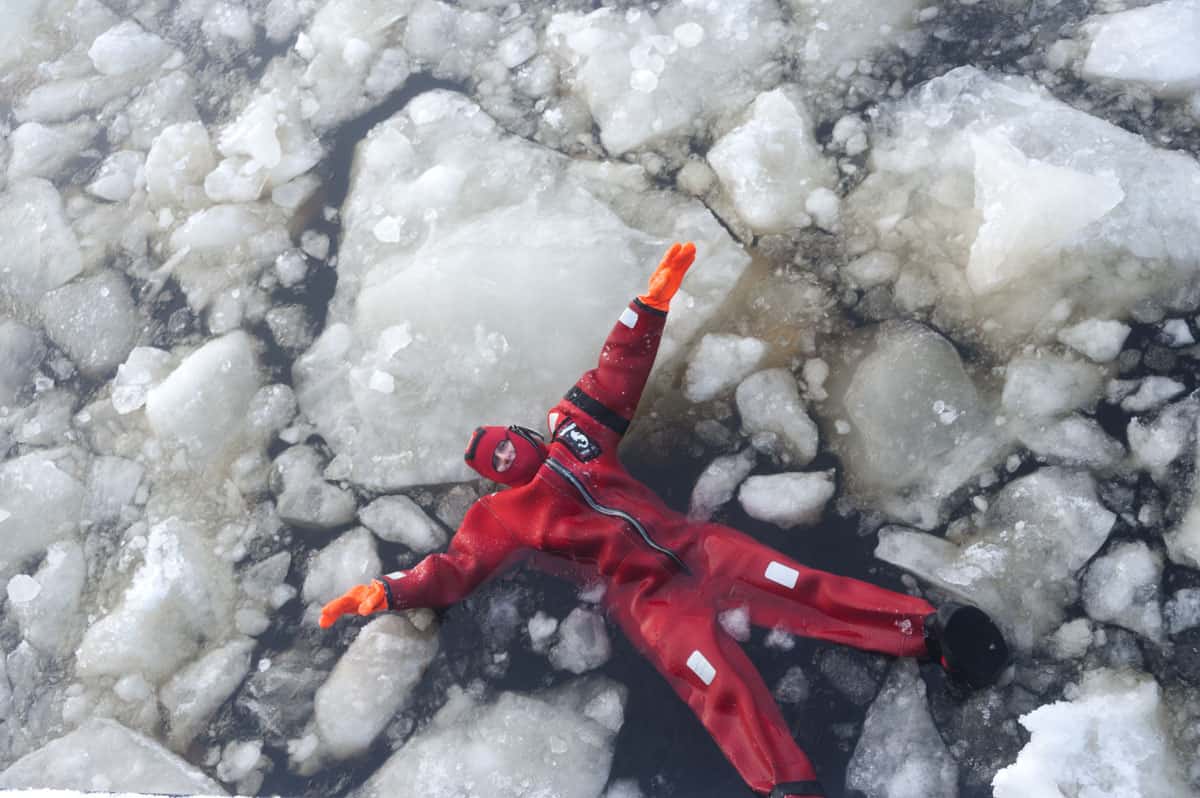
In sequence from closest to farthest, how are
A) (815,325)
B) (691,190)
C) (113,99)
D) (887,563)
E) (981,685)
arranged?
(981,685) < (887,563) < (815,325) < (691,190) < (113,99)

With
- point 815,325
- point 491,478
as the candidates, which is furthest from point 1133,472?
point 491,478

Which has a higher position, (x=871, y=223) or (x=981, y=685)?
(x=871, y=223)

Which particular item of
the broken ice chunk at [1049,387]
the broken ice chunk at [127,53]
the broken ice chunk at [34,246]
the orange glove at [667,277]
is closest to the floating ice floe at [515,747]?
the orange glove at [667,277]

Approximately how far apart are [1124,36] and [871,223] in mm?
512

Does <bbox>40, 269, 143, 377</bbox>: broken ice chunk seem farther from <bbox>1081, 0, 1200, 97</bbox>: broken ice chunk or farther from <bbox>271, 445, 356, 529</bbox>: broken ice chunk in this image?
<bbox>1081, 0, 1200, 97</bbox>: broken ice chunk

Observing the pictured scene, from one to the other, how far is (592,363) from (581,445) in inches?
7.5

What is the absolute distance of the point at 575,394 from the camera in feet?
4.41

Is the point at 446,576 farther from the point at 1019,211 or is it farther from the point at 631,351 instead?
the point at 1019,211

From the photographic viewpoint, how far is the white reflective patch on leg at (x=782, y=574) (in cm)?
123

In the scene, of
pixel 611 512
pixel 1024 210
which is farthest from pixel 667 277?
pixel 1024 210

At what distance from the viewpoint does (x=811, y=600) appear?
1.23m

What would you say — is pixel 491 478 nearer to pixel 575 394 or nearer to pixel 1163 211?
pixel 575 394

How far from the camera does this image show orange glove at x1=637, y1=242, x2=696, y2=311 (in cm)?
131

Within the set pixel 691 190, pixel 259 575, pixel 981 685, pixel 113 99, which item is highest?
pixel 113 99
